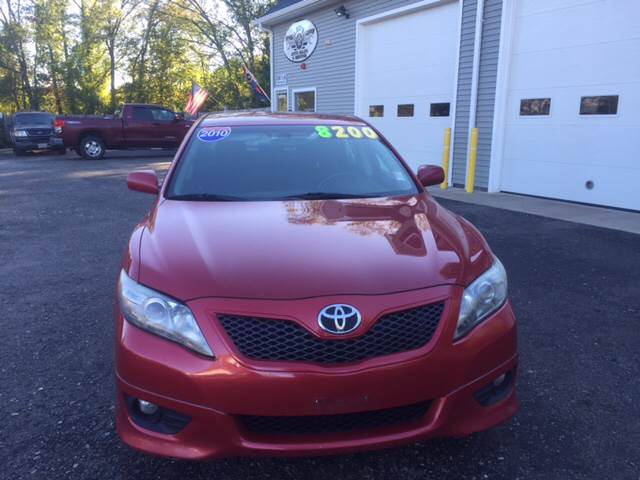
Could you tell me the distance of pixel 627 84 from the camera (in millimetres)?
7496

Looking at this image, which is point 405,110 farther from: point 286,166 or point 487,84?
point 286,166

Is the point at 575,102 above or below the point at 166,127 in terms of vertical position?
above

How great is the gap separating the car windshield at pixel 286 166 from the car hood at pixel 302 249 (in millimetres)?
238

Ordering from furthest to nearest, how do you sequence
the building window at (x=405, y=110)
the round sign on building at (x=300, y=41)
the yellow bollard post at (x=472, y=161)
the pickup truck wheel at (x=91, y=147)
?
the pickup truck wheel at (x=91, y=147)
the round sign on building at (x=300, y=41)
the building window at (x=405, y=110)
the yellow bollard post at (x=472, y=161)

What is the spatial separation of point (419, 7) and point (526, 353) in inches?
361

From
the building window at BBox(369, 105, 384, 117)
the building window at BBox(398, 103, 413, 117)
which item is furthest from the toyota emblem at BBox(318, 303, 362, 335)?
the building window at BBox(369, 105, 384, 117)

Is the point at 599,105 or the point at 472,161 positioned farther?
the point at 472,161

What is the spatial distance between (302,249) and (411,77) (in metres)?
9.87

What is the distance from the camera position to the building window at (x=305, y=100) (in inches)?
588

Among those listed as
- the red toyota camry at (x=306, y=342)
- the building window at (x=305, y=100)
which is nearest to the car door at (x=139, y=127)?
the building window at (x=305, y=100)

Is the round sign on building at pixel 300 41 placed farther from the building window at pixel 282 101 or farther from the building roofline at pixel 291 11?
the building window at pixel 282 101

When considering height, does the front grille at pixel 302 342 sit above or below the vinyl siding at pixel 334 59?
below

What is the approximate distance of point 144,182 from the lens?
3.52 m

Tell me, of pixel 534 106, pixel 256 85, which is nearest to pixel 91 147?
pixel 256 85
